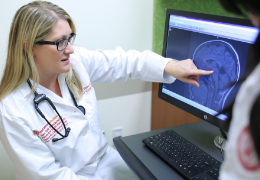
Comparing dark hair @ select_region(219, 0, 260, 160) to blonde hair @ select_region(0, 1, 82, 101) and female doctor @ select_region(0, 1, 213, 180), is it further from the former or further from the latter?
blonde hair @ select_region(0, 1, 82, 101)

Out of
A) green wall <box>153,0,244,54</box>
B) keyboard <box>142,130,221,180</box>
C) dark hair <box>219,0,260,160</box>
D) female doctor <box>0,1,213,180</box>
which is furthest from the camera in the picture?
green wall <box>153,0,244,54</box>

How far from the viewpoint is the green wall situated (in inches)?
54.1

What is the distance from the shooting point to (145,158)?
933mm

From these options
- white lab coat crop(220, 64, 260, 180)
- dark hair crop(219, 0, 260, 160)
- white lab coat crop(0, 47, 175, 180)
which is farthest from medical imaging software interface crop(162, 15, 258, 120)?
white lab coat crop(220, 64, 260, 180)

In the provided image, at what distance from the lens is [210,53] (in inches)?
35.8

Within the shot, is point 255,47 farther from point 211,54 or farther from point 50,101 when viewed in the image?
point 50,101

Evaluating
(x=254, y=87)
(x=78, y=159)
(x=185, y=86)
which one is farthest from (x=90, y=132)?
(x=254, y=87)

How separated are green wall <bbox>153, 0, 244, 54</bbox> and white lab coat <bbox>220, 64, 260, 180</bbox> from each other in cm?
109

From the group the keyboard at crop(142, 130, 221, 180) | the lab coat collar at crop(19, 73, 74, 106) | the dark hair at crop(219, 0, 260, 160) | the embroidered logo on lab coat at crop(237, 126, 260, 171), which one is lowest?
the keyboard at crop(142, 130, 221, 180)

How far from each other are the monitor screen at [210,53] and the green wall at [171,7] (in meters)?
0.44

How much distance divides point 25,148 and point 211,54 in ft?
2.28

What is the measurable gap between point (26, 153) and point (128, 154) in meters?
0.34

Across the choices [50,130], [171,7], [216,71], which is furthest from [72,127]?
[171,7]

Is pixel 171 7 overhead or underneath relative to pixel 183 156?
overhead
